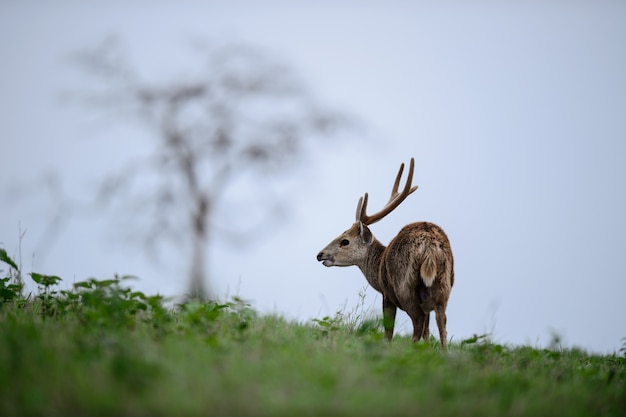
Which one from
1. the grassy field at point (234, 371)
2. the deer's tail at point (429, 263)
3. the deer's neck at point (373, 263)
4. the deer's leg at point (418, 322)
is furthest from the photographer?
the deer's neck at point (373, 263)

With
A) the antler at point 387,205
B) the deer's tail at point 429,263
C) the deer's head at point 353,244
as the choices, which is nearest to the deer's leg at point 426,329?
the deer's tail at point 429,263

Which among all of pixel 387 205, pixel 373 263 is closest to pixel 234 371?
pixel 373 263

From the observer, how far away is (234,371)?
13.0 ft

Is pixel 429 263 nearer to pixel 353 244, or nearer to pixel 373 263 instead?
pixel 373 263

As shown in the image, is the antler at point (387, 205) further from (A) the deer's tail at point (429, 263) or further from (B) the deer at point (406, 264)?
(A) the deer's tail at point (429, 263)

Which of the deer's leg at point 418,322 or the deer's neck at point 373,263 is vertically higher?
the deer's neck at point 373,263

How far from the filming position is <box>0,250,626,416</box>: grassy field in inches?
137

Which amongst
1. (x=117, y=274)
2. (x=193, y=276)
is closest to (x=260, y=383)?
(x=117, y=274)

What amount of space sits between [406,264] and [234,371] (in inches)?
118

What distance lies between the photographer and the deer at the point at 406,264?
6367 mm

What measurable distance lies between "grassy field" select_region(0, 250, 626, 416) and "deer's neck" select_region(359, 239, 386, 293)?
1.60 meters

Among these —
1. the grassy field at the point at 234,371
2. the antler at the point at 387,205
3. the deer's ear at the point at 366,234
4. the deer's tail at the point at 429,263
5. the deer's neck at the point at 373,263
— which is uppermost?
the antler at the point at 387,205

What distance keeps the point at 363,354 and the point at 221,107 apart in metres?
12.5

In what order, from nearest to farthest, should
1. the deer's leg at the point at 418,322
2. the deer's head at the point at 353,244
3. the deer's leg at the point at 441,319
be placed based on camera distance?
the deer's leg at the point at 441,319 → the deer's leg at the point at 418,322 → the deer's head at the point at 353,244
